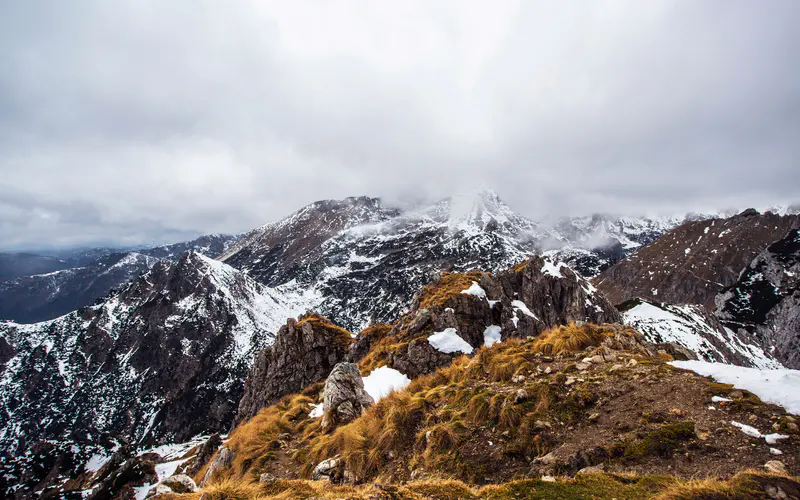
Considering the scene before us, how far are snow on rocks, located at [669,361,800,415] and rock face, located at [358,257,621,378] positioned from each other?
11940 mm

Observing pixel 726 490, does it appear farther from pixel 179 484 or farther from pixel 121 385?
pixel 121 385

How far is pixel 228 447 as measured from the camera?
12.2 metres

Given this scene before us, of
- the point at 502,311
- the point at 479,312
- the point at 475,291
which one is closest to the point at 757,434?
the point at 479,312

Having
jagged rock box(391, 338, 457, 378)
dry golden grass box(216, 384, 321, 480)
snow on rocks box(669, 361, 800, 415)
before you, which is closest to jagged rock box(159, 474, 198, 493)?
dry golden grass box(216, 384, 321, 480)

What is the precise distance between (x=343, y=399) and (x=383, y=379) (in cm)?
709

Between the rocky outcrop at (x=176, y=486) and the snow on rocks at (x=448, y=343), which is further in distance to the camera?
the snow on rocks at (x=448, y=343)

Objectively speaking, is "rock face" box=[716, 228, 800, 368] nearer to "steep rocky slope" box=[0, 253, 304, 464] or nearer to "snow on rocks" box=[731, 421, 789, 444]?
"snow on rocks" box=[731, 421, 789, 444]

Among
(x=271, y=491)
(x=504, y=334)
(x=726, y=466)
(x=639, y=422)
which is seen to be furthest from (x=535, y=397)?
Answer: (x=504, y=334)

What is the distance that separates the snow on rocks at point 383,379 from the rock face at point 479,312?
0.71 meters

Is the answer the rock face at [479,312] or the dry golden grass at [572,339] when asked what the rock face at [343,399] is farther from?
the rock face at [479,312]

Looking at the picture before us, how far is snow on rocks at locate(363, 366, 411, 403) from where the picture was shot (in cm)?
1737

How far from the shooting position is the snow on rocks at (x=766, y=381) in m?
5.39

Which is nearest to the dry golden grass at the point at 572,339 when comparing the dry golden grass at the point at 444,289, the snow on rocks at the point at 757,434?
the snow on rocks at the point at 757,434

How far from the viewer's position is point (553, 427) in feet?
21.3
